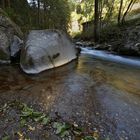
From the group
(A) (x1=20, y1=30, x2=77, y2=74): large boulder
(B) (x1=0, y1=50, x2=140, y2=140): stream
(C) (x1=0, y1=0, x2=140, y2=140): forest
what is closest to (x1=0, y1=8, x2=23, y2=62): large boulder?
(C) (x1=0, y1=0, x2=140, y2=140): forest

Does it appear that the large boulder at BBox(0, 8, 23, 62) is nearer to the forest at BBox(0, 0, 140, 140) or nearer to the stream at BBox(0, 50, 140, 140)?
the forest at BBox(0, 0, 140, 140)

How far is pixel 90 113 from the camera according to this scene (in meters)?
3.04

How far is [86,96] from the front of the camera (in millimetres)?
3699

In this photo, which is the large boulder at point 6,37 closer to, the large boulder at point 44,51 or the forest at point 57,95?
the forest at point 57,95

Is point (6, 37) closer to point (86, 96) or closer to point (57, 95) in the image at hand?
point (57, 95)

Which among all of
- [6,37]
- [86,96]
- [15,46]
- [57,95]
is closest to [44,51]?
[15,46]

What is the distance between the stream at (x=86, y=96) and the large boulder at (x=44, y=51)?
0.33m

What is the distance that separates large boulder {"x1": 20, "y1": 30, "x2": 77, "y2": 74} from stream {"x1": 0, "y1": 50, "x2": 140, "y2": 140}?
0.33 m

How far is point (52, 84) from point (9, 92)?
104 centimetres

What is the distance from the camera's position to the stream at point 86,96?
9.04 feet

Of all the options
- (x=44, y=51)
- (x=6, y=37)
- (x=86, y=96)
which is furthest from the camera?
(x=6, y=37)

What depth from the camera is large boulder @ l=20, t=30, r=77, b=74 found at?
5441mm

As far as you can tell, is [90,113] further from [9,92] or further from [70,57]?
[70,57]

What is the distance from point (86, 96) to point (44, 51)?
2615mm
